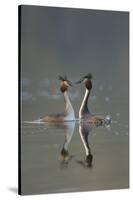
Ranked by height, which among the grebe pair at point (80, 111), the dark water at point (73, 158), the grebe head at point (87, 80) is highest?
the grebe head at point (87, 80)

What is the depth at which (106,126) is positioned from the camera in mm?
8227

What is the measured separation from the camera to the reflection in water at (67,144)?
7938 millimetres

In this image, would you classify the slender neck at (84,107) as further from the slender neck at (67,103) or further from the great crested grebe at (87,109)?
the slender neck at (67,103)

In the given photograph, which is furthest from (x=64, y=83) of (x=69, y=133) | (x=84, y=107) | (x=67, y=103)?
(x=69, y=133)

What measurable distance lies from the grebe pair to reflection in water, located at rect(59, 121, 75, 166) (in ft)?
0.29

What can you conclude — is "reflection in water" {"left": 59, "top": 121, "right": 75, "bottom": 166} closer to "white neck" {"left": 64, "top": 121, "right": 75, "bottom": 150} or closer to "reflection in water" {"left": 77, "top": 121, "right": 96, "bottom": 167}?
"white neck" {"left": 64, "top": 121, "right": 75, "bottom": 150}

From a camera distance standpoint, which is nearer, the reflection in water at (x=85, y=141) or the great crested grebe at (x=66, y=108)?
the great crested grebe at (x=66, y=108)

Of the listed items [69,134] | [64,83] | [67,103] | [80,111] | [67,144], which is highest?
[64,83]

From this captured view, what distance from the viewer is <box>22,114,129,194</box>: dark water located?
306 inches

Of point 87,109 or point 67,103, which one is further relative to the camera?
point 87,109

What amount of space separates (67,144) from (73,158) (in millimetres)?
196

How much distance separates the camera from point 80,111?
806 cm

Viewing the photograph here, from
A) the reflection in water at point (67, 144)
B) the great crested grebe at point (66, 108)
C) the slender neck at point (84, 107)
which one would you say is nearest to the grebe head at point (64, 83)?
the great crested grebe at point (66, 108)

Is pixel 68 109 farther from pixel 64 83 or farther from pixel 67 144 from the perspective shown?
pixel 67 144
